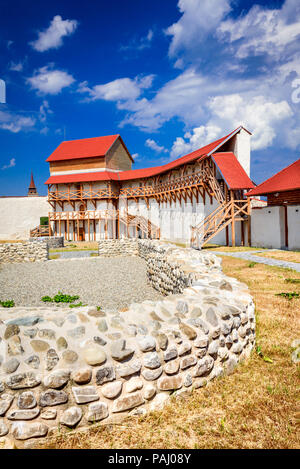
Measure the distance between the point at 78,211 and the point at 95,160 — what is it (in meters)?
6.59

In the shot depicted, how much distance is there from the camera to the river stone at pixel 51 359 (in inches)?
101

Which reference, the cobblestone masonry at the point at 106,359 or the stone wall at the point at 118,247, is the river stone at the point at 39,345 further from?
the stone wall at the point at 118,247

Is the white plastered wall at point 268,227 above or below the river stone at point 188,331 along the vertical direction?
above

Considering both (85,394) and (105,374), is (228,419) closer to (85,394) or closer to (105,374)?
(105,374)


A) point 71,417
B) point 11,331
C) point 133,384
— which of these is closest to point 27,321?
point 11,331

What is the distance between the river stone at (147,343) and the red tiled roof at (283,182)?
15.8m

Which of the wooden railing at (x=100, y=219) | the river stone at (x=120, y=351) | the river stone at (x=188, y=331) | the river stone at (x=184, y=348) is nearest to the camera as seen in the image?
the river stone at (x=120, y=351)

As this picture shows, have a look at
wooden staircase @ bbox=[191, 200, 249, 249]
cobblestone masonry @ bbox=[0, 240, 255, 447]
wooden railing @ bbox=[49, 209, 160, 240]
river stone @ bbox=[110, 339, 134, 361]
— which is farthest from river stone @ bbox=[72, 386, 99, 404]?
wooden railing @ bbox=[49, 209, 160, 240]

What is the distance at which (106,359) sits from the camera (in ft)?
8.98

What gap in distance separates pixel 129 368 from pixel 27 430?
0.99 metres

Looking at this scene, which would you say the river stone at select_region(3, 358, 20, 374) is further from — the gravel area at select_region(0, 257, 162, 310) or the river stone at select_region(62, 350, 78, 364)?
the gravel area at select_region(0, 257, 162, 310)

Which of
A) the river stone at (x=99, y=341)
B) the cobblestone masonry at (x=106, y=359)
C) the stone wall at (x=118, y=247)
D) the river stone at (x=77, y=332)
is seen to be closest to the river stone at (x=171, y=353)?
the cobblestone masonry at (x=106, y=359)

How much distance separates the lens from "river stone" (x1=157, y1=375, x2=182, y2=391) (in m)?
2.99

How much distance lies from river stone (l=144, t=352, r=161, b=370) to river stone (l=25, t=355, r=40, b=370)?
40.6 inches
